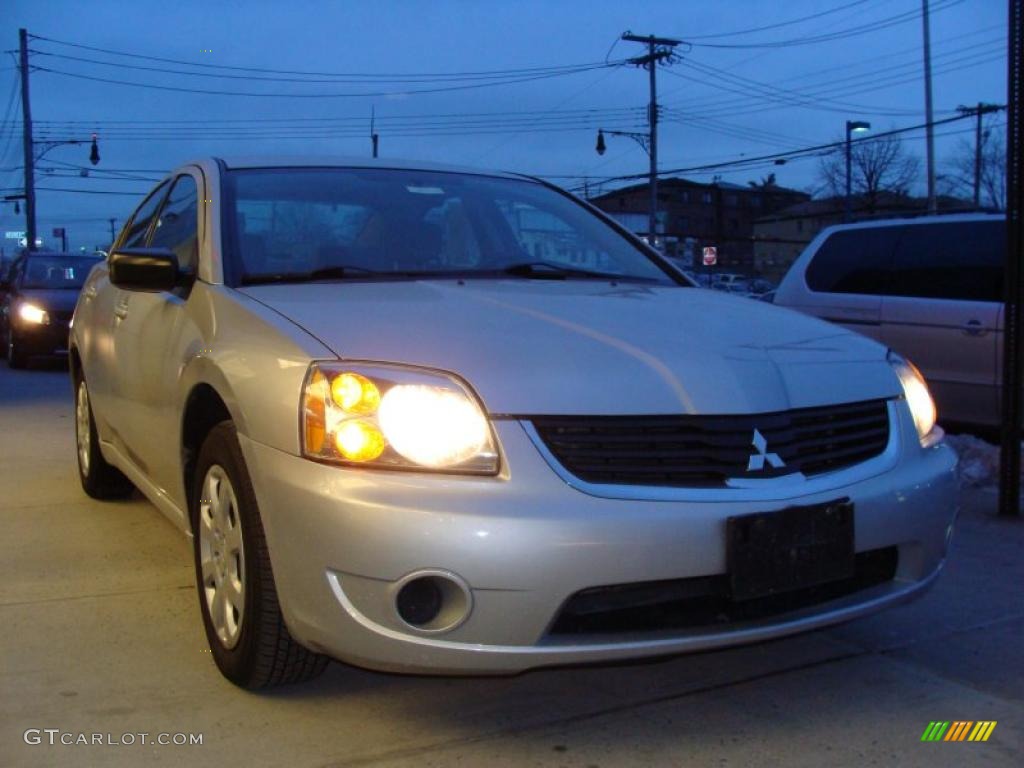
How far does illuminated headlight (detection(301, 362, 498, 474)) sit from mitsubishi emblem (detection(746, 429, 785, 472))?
674 mm

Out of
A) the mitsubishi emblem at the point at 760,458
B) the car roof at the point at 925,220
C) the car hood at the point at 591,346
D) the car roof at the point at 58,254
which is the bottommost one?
the mitsubishi emblem at the point at 760,458

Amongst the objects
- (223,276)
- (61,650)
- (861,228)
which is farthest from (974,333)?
(61,650)

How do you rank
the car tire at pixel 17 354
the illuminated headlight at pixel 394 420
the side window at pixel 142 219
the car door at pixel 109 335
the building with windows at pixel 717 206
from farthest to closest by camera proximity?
the building with windows at pixel 717 206 → the car tire at pixel 17 354 → the side window at pixel 142 219 → the car door at pixel 109 335 → the illuminated headlight at pixel 394 420

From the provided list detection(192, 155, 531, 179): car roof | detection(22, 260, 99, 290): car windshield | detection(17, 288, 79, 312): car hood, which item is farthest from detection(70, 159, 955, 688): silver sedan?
detection(22, 260, 99, 290): car windshield

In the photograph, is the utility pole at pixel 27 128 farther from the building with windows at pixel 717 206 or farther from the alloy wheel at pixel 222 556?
the building with windows at pixel 717 206

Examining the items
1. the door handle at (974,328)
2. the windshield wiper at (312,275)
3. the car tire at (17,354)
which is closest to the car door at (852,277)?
the door handle at (974,328)

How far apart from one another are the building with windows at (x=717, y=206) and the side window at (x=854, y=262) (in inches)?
2794

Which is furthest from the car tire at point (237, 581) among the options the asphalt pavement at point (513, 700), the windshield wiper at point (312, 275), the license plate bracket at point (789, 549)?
the license plate bracket at point (789, 549)

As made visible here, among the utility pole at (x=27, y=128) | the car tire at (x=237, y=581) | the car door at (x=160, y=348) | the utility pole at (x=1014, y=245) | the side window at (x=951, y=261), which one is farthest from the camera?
the utility pole at (x=27, y=128)

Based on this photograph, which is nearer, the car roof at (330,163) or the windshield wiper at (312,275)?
the windshield wiper at (312,275)

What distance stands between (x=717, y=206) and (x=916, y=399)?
84.3 meters

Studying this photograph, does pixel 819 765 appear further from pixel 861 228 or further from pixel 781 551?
pixel 861 228

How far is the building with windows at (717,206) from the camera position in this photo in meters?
83.8

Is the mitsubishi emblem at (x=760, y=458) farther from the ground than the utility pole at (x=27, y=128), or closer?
closer
